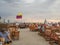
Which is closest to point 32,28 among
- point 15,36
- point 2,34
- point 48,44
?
point 15,36

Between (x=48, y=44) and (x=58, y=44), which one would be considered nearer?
(x=58, y=44)

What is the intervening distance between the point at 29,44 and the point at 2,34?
3.33 metres

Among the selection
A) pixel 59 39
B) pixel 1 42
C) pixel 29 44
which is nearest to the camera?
pixel 1 42

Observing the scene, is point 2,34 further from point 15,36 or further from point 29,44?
point 15,36

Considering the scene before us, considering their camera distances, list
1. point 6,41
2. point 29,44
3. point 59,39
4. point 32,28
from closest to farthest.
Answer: point 6,41, point 59,39, point 29,44, point 32,28

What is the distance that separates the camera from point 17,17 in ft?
78.5

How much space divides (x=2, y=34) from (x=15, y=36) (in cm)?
583

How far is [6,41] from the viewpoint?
6.74m

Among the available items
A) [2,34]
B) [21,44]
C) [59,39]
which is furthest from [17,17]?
[2,34]

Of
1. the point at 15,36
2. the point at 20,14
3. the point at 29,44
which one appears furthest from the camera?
the point at 20,14

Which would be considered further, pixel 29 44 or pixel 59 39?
pixel 29 44

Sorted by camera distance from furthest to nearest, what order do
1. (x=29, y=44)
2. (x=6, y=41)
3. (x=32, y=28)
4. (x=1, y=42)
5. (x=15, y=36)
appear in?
(x=32, y=28) < (x=15, y=36) < (x=29, y=44) < (x=6, y=41) < (x=1, y=42)

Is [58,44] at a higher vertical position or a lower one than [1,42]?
lower

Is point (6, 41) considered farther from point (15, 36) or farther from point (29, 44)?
point (15, 36)
